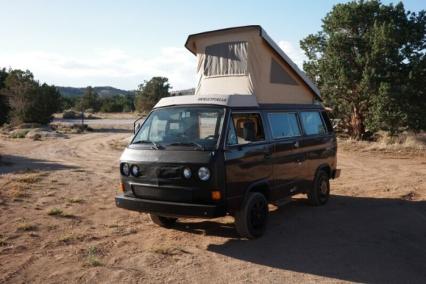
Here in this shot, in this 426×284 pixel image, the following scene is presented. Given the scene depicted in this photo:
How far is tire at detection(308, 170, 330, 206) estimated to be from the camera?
365 inches

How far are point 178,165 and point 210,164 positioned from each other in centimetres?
47

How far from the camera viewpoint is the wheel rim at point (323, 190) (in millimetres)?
9547

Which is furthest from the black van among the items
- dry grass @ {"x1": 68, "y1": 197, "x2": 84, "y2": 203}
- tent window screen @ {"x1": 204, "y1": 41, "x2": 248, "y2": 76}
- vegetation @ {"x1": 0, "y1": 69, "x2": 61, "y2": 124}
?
vegetation @ {"x1": 0, "y1": 69, "x2": 61, "y2": 124}

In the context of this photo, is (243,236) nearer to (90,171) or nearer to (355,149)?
(90,171)

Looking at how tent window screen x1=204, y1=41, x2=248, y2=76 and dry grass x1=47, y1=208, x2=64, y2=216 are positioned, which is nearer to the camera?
dry grass x1=47, y1=208, x2=64, y2=216

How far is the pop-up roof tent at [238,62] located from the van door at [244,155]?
5.17 meters

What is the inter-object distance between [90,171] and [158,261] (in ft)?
28.0

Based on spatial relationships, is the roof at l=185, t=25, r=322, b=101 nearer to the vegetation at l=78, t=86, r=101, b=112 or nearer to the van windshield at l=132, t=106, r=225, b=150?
the van windshield at l=132, t=106, r=225, b=150

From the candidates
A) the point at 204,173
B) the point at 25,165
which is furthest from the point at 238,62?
the point at 25,165

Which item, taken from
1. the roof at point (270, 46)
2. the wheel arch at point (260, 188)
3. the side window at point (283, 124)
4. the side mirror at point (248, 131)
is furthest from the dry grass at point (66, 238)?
the roof at point (270, 46)

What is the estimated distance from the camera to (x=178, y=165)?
6.40 meters

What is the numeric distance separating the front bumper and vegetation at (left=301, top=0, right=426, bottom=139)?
16351 mm

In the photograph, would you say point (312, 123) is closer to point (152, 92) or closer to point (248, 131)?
point (248, 131)

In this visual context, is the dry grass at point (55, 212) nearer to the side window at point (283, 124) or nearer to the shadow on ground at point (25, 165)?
the side window at point (283, 124)
